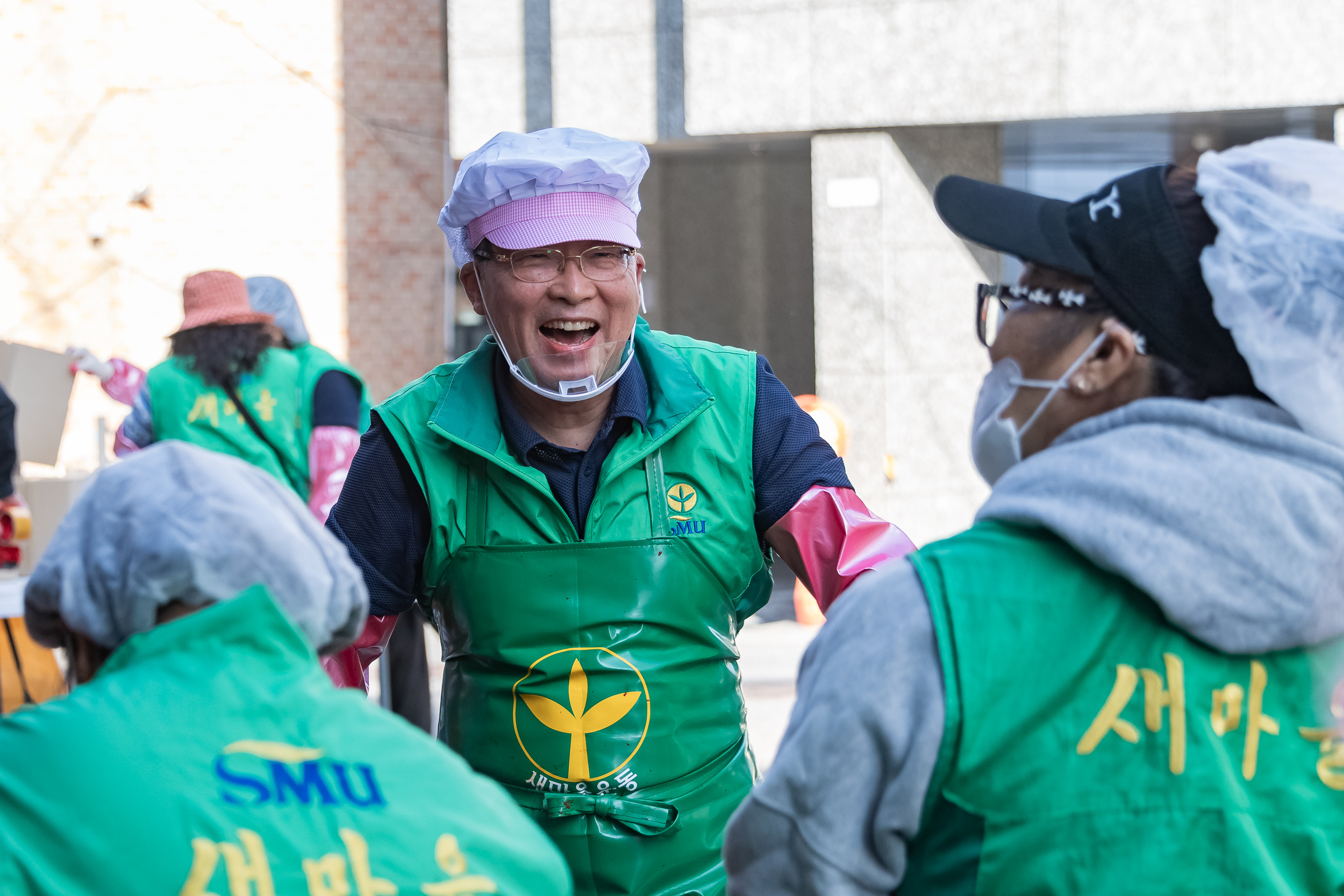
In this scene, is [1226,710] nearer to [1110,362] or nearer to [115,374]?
[1110,362]

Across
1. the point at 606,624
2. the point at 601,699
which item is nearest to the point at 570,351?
the point at 606,624

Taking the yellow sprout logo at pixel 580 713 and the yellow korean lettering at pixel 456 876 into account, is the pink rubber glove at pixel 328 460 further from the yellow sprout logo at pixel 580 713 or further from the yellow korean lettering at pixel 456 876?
the yellow korean lettering at pixel 456 876

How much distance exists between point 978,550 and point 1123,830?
0.90 ft

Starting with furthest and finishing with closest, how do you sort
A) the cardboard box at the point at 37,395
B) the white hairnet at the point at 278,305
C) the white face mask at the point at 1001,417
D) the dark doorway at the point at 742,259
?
the dark doorway at the point at 742,259 → the white hairnet at the point at 278,305 → the cardboard box at the point at 37,395 → the white face mask at the point at 1001,417

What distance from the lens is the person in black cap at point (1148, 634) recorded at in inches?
43.5

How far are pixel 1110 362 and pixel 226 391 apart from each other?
4060 millimetres

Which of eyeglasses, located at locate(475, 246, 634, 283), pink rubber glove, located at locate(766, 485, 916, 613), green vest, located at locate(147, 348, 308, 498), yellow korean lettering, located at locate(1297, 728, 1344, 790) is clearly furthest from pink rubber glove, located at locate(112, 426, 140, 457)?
yellow korean lettering, located at locate(1297, 728, 1344, 790)

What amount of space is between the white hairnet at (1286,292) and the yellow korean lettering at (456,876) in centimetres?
87

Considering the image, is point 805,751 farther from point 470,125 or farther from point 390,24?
point 390,24

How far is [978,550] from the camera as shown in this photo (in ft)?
3.91

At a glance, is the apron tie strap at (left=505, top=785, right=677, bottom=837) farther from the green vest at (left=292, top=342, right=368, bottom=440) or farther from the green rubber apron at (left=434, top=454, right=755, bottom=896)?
the green vest at (left=292, top=342, right=368, bottom=440)

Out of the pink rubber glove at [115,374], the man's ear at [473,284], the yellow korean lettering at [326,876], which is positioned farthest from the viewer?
the pink rubber glove at [115,374]

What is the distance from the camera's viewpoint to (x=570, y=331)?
2.27 m

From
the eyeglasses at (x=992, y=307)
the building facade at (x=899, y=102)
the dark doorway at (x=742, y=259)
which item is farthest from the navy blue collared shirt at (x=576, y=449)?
the dark doorway at (x=742, y=259)
